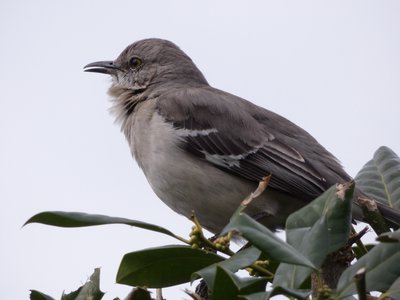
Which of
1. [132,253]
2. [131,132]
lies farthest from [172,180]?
[132,253]

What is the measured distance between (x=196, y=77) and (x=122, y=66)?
2.73 feet

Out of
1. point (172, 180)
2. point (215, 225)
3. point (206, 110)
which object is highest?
point (206, 110)

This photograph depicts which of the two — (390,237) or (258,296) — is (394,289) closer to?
(390,237)

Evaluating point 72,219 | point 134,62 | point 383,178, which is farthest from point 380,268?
point 134,62

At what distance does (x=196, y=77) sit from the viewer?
26.6 ft

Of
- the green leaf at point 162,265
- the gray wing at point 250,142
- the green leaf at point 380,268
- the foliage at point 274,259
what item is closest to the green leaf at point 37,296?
the foliage at point 274,259

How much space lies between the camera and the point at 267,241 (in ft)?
7.56

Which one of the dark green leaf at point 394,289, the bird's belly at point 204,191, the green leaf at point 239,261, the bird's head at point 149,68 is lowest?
the bird's belly at point 204,191

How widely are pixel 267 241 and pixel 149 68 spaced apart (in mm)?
5815

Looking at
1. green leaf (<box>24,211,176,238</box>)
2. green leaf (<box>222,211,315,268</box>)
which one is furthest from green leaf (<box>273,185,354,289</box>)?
green leaf (<box>24,211,176,238</box>)

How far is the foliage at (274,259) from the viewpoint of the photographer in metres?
2.27

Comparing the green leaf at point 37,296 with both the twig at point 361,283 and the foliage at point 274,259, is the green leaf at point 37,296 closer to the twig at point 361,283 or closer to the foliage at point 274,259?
the foliage at point 274,259

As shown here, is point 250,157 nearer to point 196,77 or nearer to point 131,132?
point 131,132

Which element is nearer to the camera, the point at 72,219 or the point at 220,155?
the point at 72,219
